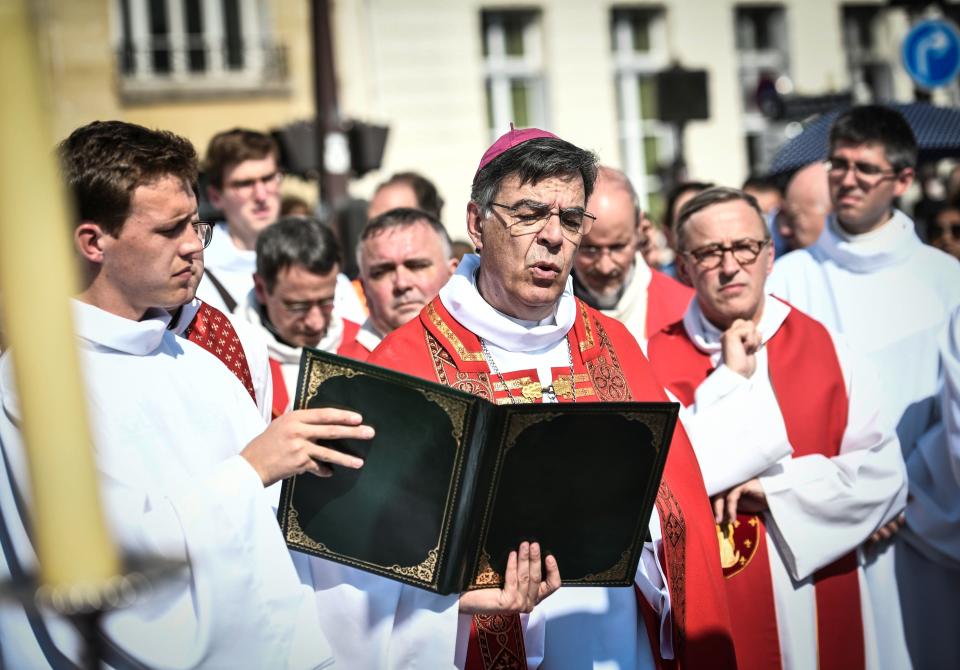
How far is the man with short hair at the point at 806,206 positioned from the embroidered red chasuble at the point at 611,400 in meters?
3.40

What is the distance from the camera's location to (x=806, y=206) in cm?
631

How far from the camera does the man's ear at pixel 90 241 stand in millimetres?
2521

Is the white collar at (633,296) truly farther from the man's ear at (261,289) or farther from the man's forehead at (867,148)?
the man's ear at (261,289)

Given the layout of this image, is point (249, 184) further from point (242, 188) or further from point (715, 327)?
point (715, 327)

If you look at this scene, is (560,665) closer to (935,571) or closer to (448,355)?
(448,355)

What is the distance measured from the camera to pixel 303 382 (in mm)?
2348

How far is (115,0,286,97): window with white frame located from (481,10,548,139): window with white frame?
3686 mm

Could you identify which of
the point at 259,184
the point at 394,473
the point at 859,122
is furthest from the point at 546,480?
the point at 259,184

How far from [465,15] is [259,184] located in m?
14.2

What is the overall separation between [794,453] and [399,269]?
1686 millimetres

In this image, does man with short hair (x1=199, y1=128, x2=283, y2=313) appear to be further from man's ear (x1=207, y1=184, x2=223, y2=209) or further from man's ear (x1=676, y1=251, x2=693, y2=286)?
man's ear (x1=676, y1=251, x2=693, y2=286)

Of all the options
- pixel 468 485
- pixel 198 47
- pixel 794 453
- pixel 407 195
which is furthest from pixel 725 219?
pixel 198 47

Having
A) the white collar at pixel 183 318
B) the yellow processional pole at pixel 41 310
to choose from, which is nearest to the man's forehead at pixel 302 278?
the white collar at pixel 183 318

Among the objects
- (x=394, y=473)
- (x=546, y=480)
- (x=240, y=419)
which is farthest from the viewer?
(x=240, y=419)
